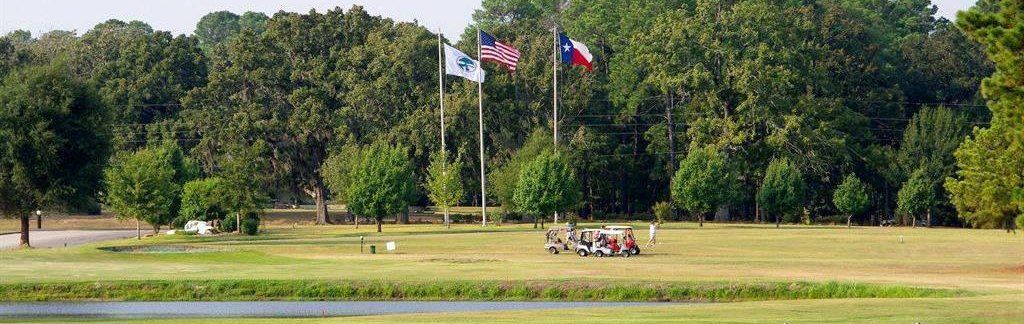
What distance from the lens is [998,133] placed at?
68.9m

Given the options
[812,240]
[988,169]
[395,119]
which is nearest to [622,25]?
[395,119]

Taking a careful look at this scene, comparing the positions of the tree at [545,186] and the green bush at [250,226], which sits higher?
the tree at [545,186]

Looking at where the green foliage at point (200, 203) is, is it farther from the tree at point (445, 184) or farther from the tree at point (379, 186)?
the tree at point (445, 184)

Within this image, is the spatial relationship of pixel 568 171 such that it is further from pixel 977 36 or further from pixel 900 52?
pixel 977 36

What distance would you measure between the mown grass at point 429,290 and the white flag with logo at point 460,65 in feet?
160

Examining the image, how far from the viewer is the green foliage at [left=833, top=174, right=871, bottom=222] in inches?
4683

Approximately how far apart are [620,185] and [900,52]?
2991cm

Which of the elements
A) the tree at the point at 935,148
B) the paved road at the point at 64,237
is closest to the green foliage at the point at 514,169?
the paved road at the point at 64,237

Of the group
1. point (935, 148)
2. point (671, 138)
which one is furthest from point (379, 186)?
point (935, 148)

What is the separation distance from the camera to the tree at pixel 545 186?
105 m

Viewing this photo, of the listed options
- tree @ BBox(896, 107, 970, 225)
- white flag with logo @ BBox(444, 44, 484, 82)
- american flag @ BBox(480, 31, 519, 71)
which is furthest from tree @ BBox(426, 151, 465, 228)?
tree @ BBox(896, 107, 970, 225)

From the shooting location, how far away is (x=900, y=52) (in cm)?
13938

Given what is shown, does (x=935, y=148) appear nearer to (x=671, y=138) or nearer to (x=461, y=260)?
(x=671, y=138)

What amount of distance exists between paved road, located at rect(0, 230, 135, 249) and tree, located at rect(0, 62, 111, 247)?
126 inches
